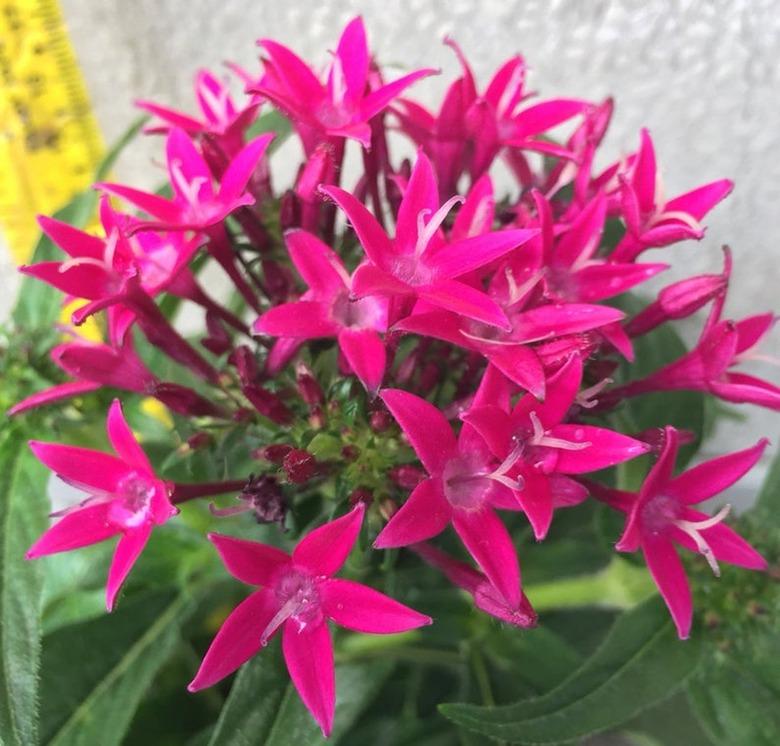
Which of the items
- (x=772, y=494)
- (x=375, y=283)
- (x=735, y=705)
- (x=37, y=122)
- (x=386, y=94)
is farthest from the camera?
(x=37, y=122)

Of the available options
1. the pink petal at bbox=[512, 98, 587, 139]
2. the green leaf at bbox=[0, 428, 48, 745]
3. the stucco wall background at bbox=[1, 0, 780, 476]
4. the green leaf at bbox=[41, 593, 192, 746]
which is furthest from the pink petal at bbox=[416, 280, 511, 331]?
the stucco wall background at bbox=[1, 0, 780, 476]

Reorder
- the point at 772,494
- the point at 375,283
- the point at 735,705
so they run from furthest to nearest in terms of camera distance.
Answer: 1. the point at 772,494
2. the point at 735,705
3. the point at 375,283

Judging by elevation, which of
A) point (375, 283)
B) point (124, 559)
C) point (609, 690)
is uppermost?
point (375, 283)

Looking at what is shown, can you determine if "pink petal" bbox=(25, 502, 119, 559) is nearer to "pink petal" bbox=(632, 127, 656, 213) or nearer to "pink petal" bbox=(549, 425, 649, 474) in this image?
"pink petal" bbox=(549, 425, 649, 474)

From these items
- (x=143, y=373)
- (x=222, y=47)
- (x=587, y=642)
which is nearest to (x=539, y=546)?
(x=587, y=642)

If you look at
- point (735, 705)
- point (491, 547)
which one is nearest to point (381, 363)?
point (491, 547)

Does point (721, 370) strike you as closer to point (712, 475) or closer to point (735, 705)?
point (712, 475)

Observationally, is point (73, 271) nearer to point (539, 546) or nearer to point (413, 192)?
point (413, 192)
